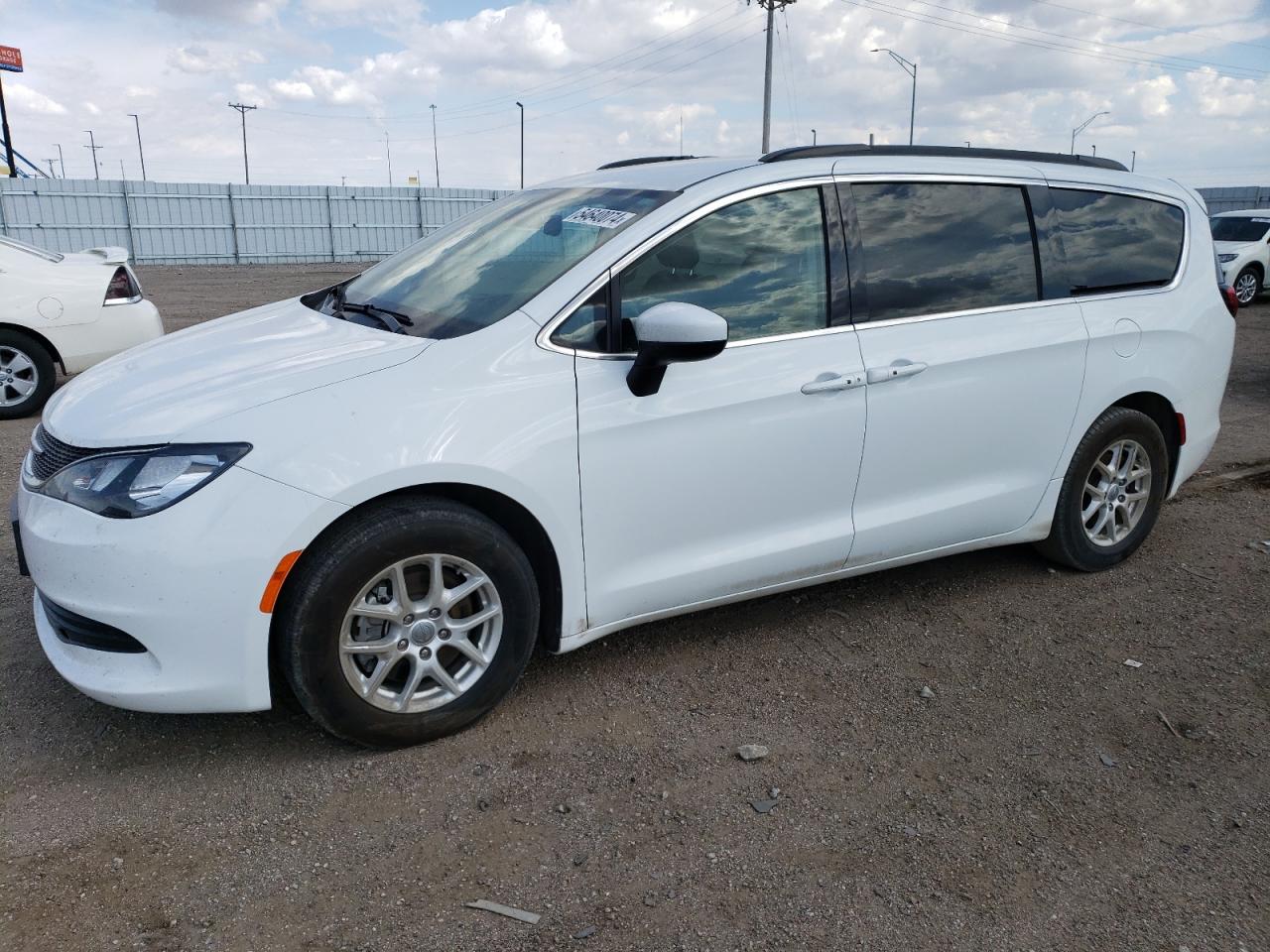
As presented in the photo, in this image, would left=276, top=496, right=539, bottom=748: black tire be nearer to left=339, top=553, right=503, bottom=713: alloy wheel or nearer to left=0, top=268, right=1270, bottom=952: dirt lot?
left=339, top=553, right=503, bottom=713: alloy wheel

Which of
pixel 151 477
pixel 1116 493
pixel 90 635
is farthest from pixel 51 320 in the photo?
pixel 1116 493

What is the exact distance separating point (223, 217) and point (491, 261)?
33462mm

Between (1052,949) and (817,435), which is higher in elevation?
(817,435)

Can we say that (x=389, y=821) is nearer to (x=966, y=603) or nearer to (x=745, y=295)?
(x=745, y=295)

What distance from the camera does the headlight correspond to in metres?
2.79

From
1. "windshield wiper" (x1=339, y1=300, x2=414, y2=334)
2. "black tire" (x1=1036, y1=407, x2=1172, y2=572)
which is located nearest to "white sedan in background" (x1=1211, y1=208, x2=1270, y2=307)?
"black tire" (x1=1036, y1=407, x2=1172, y2=572)

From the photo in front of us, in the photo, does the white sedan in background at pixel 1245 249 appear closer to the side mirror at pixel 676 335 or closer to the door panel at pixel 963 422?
the door panel at pixel 963 422

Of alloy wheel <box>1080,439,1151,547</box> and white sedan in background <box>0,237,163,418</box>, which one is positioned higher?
white sedan in background <box>0,237,163,418</box>

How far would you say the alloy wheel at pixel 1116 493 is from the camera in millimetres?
4602

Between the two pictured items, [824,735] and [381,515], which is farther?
[824,735]

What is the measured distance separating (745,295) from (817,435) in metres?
0.55

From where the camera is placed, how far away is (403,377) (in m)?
3.07

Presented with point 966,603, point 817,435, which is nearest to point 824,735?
point 817,435

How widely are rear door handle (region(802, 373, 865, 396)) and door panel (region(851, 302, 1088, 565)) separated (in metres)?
0.08
